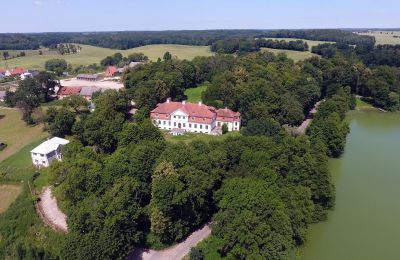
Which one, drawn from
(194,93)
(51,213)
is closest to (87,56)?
(194,93)

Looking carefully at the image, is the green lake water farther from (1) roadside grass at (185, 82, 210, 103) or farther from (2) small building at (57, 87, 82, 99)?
(2) small building at (57, 87, 82, 99)

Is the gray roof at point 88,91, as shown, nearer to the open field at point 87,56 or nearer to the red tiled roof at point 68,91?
the red tiled roof at point 68,91

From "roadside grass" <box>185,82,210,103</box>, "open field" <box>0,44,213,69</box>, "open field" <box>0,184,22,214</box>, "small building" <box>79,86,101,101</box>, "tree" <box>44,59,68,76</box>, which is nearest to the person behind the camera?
"open field" <box>0,184,22,214</box>

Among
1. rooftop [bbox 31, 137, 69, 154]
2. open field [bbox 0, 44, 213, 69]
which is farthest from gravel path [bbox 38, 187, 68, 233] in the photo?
open field [bbox 0, 44, 213, 69]

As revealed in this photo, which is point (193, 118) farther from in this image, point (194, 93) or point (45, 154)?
point (194, 93)

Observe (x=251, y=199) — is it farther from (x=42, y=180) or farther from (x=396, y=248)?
(x=42, y=180)
